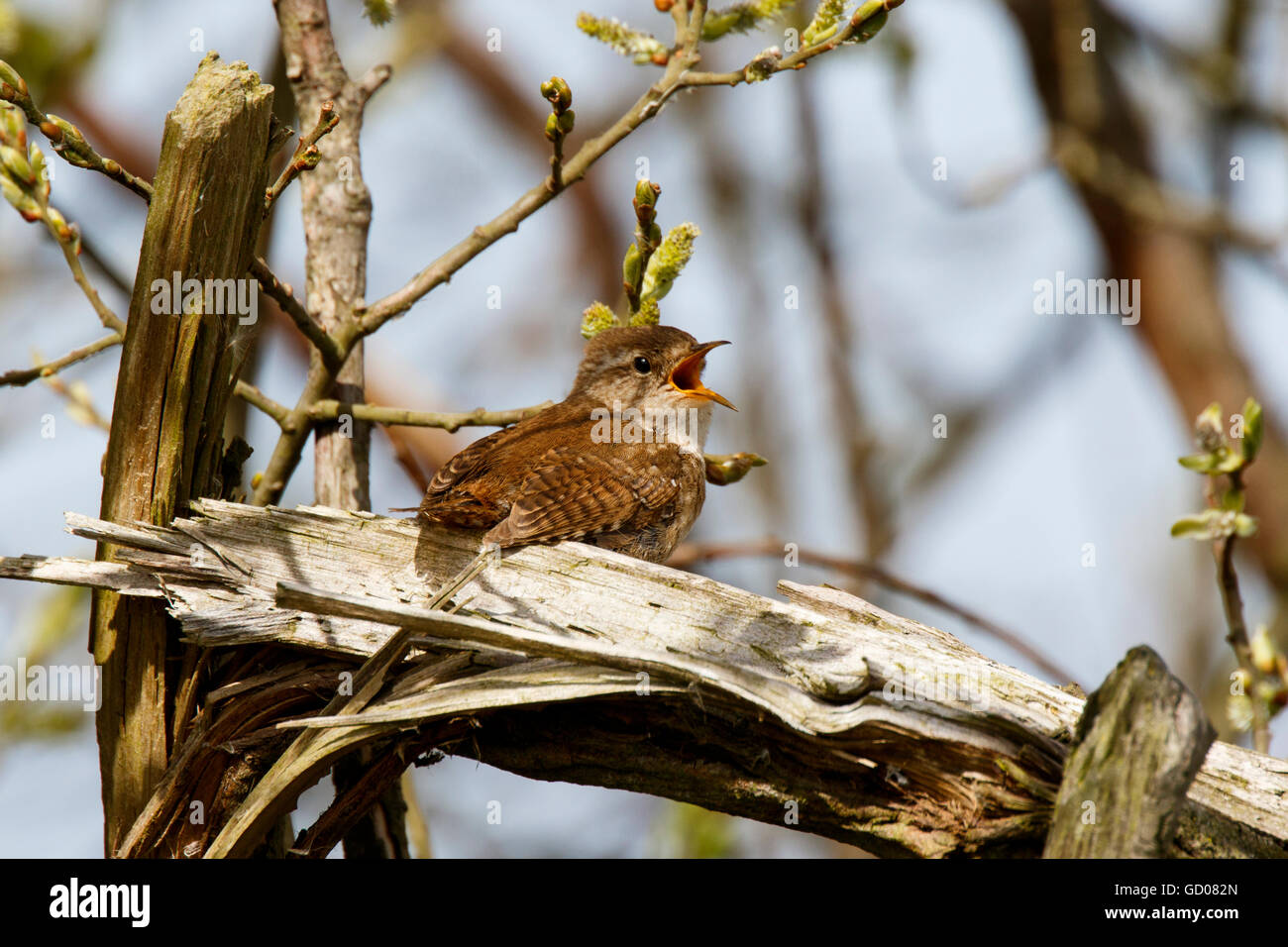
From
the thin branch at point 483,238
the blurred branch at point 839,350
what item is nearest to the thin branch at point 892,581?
the thin branch at point 483,238

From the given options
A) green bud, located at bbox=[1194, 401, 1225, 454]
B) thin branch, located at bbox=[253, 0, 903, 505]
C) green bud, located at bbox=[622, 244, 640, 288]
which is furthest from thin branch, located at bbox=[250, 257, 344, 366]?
green bud, located at bbox=[1194, 401, 1225, 454]

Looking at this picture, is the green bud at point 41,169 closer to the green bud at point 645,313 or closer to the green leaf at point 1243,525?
the green bud at point 645,313

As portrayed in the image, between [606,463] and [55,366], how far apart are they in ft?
5.08

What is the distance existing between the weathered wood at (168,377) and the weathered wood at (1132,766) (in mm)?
1757

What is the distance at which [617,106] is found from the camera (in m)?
9.21

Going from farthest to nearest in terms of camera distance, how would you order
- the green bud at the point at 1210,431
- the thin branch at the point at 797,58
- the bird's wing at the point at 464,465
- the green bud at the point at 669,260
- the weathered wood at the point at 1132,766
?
1. the bird's wing at the point at 464,465
2. the green bud at the point at 669,260
3. the thin branch at the point at 797,58
4. the green bud at the point at 1210,431
5. the weathered wood at the point at 1132,766

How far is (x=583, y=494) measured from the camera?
348 centimetres

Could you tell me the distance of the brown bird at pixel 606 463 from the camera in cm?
321

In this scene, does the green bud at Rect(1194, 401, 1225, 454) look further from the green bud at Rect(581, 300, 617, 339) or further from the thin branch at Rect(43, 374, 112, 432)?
the thin branch at Rect(43, 374, 112, 432)

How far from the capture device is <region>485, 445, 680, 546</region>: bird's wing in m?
3.10

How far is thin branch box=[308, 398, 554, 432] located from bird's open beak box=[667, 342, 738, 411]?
127 cm

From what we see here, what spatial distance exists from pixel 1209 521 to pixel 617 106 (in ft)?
23.5
